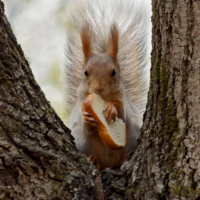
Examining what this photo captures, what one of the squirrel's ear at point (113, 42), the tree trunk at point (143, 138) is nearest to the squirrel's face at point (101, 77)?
the squirrel's ear at point (113, 42)

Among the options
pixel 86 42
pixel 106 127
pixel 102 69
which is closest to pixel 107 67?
pixel 102 69

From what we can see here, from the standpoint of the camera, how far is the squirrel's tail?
244 centimetres

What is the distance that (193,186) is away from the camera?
1006 millimetres

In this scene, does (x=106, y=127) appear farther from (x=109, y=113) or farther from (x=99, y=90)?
(x=99, y=90)

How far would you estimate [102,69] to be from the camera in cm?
203

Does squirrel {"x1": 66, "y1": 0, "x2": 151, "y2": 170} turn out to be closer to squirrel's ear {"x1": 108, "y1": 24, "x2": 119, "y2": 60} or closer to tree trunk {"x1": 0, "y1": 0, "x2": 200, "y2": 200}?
squirrel's ear {"x1": 108, "y1": 24, "x2": 119, "y2": 60}

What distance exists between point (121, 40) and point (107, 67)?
2.19ft

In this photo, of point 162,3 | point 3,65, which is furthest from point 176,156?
point 3,65

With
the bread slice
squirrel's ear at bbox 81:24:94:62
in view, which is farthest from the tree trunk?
squirrel's ear at bbox 81:24:94:62

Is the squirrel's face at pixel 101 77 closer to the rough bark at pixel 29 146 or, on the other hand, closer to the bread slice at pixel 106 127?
the bread slice at pixel 106 127

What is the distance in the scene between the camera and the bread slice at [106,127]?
5.24ft

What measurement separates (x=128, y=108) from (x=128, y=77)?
0.53m

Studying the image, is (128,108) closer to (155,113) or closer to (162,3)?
(155,113)

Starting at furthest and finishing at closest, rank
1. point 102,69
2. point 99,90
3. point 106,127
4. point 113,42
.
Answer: point 113,42 < point 102,69 < point 99,90 < point 106,127
